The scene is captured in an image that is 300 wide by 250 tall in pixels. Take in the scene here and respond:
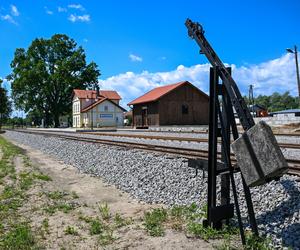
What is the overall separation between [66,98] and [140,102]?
28035 mm

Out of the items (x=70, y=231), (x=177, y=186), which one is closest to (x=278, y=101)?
(x=177, y=186)

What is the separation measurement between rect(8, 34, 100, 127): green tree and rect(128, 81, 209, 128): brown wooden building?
23493 millimetres

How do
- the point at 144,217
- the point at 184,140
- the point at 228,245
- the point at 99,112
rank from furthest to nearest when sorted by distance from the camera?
the point at 99,112
the point at 184,140
the point at 144,217
the point at 228,245

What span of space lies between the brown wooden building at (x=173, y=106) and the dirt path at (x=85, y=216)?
38.0 m

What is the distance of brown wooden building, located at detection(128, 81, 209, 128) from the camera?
157 ft

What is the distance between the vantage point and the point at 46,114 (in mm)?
73250

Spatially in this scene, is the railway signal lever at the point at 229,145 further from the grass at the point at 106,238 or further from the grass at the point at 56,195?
the grass at the point at 56,195

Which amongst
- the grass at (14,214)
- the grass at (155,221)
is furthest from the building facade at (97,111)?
the grass at (155,221)

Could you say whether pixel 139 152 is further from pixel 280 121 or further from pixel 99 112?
pixel 99 112

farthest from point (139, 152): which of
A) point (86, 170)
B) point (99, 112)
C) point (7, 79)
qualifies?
point (7, 79)

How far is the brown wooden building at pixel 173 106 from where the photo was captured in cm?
4797

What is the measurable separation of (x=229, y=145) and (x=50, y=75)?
227ft

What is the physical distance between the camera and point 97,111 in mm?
69438

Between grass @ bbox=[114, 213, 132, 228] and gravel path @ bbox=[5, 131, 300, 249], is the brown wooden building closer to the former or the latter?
gravel path @ bbox=[5, 131, 300, 249]
